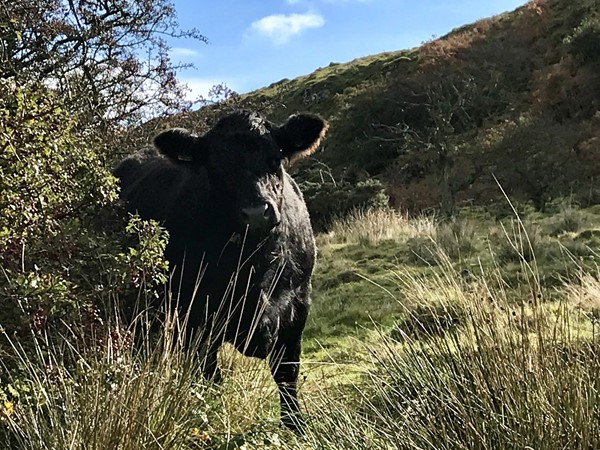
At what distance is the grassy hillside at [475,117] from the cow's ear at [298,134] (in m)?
12.5

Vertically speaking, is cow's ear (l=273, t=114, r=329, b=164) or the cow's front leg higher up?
cow's ear (l=273, t=114, r=329, b=164)

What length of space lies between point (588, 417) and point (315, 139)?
382 centimetres

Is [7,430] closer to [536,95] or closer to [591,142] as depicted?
[591,142]

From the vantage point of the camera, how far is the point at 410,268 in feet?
34.9

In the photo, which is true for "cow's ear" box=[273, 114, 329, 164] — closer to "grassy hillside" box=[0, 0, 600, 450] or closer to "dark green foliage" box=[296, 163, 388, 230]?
"grassy hillside" box=[0, 0, 600, 450]

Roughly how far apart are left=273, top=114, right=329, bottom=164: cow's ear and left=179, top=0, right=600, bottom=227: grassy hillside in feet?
41.0

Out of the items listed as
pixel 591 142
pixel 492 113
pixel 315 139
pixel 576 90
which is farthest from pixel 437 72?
pixel 315 139

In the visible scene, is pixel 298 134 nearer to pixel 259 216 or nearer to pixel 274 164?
pixel 274 164

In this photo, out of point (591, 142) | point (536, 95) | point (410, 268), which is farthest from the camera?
point (536, 95)

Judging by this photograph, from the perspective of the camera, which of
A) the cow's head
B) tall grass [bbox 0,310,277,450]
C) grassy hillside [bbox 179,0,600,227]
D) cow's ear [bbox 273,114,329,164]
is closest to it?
tall grass [bbox 0,310,277,450]

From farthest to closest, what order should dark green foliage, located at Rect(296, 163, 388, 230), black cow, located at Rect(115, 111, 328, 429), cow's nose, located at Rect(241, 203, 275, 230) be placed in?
dark green foliage, located at Rect(296, 163, 388, 230) < black cow, located at Rect(115, 111, 328, 429) < cow's nose, located at Rect(241, 203, 275, 230)

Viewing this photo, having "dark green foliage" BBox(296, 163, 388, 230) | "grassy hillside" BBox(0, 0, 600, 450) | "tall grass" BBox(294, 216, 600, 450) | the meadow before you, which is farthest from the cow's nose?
"dark green foliage" BBox(296, 163, 388, 230)

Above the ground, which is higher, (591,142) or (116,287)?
(116,287)

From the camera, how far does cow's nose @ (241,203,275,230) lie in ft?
16.4
